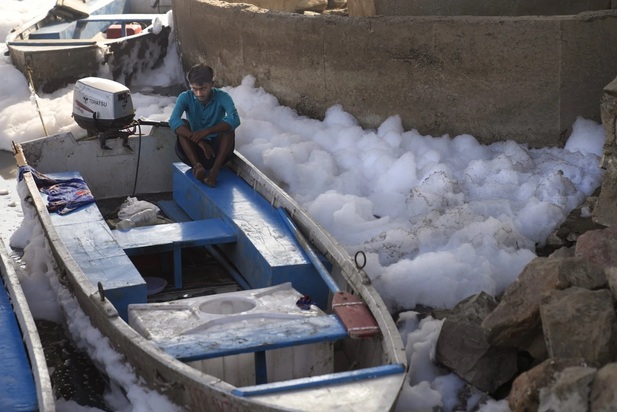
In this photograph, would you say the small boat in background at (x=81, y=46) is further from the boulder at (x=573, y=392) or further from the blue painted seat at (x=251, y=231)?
the boulder at (x=573, y=392)

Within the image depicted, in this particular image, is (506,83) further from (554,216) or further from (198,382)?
(198,382)

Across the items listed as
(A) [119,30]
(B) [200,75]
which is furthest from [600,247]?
(A) [119,30]

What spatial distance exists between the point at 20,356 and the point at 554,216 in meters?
4.13

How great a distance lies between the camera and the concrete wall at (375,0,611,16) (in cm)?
905

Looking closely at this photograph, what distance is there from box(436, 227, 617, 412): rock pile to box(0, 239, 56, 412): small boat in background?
2.26m

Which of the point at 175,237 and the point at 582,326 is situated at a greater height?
the point at 582,326

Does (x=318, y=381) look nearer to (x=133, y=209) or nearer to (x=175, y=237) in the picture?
(x=175, y=237)

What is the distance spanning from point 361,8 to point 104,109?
2726 mm

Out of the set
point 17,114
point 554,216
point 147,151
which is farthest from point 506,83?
point 17,114

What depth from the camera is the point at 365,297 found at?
580cm

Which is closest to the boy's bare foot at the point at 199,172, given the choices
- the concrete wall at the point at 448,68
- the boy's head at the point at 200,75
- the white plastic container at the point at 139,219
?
the white plastic container at the point at 139,219

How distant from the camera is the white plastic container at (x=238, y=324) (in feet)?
18.1

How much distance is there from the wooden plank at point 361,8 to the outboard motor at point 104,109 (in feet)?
8.07

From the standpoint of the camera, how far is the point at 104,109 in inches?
336
